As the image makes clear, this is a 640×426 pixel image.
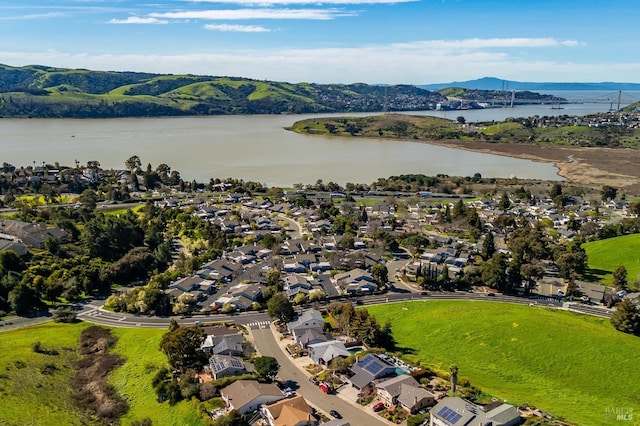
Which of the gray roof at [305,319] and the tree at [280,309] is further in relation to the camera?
the tree at [280,309]

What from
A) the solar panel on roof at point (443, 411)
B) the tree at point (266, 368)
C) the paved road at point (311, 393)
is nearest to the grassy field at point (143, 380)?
the tree at point (266, 368)

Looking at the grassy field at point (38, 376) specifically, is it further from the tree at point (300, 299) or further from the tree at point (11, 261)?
the tree at point (300, 299)

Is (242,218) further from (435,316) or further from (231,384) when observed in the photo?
(231,384)

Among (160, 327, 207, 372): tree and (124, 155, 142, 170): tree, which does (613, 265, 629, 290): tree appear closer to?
(160, 327, 207, 372): tree

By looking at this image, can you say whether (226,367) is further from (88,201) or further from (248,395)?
(88,201)

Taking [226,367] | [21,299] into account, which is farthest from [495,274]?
[21,299]

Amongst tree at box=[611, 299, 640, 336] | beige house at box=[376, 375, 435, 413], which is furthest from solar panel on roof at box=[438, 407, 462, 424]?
tree at box=[611, 299, 640, 336]
